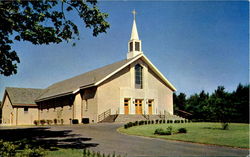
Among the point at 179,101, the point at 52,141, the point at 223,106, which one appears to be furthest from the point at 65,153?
the point at 179,101

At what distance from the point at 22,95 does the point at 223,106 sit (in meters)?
33.4

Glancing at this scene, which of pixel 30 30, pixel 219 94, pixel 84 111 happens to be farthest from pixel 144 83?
pixel 30 30

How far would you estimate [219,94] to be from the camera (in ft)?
65.2

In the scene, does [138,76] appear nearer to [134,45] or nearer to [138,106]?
[138,106]

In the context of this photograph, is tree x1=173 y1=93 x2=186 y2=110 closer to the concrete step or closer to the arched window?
the arched window

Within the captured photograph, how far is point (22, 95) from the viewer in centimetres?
4381

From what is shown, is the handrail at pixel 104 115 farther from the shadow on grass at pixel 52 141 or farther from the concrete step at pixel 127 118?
the shadow on grass at pixel 52 141

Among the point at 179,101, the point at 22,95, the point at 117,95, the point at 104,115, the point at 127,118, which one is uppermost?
the point at 22,95

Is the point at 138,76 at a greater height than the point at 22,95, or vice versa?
the point at 138,76

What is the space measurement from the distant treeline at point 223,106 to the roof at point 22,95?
22.8 m

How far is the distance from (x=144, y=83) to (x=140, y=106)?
300cm

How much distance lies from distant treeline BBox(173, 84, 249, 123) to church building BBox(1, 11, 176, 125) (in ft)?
13.6

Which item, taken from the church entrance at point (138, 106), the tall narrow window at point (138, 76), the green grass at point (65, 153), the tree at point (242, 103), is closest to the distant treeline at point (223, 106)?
the tree at point (242, 103)

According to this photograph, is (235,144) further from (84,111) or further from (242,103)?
(84,111)
